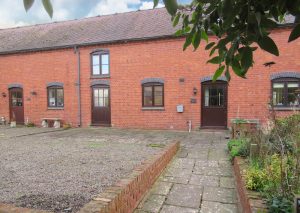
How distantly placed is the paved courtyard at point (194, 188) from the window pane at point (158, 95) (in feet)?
20.0

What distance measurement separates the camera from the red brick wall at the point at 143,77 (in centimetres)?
1128

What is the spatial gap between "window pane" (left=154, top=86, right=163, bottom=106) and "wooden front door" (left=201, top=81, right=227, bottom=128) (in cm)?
205

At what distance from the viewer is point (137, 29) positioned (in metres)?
13.6

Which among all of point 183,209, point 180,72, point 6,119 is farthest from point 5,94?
point 183,209

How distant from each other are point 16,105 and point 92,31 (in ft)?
22.1

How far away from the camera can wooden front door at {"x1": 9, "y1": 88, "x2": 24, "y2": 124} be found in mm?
15703

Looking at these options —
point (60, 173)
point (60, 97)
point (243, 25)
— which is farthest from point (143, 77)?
point (243, 25)

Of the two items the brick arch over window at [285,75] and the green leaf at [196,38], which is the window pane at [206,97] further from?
the green leaf at [196,38]

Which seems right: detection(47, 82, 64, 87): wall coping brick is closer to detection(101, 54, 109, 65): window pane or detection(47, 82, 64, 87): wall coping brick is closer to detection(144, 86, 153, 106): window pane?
detection(101, 54, 109, 65): window pane

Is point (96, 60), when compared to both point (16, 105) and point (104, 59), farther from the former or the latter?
point (16, 105)

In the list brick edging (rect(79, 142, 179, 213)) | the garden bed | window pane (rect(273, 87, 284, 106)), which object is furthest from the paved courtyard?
window pane (rect(273, 87, 284, 106))

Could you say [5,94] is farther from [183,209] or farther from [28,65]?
[183,209]

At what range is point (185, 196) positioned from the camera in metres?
3.99

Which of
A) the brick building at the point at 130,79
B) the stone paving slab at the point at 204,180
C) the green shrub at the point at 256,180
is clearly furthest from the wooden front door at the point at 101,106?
the green shrub at the point at 256,180
